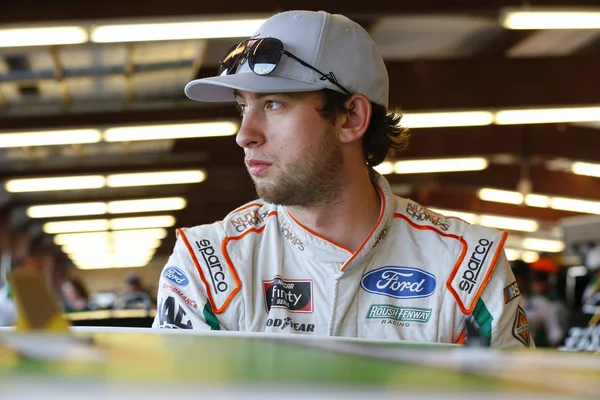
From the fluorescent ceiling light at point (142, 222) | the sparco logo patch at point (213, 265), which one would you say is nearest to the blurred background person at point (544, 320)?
the sparco logo patch at point (213, 265)

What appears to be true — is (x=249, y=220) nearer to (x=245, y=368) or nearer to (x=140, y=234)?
(x=245, y=368)

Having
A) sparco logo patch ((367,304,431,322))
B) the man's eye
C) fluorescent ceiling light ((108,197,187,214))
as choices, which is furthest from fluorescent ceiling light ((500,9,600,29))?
fluorescent ceiling light ((108,197,187,214))

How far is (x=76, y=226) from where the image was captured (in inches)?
822

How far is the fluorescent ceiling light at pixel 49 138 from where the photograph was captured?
9.82 metres

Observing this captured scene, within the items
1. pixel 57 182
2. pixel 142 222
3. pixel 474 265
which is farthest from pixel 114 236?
pixel 474 265

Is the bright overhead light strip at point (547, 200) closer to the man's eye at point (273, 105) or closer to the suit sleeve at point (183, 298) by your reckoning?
the man's eye at point (273, 105)

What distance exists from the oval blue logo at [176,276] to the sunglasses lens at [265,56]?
0.43m

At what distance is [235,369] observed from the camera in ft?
2.00

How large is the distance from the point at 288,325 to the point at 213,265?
189 millimetres

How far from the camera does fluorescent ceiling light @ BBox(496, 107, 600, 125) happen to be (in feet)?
29.5

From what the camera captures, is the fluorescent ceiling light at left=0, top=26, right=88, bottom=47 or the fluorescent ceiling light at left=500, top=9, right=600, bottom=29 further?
the fluorescent ceiling light at left=0, top=26, right=88, bottom=47

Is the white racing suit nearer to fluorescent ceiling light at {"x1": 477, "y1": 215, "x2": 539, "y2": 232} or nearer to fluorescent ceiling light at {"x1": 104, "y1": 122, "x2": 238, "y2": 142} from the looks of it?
fluorescent ceiling light at {"x1": 104, "y1": 122, "x2": 238, "y2": 142}

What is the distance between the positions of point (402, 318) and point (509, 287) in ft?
0.73

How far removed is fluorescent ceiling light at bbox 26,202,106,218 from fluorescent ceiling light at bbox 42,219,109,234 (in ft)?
4.06
